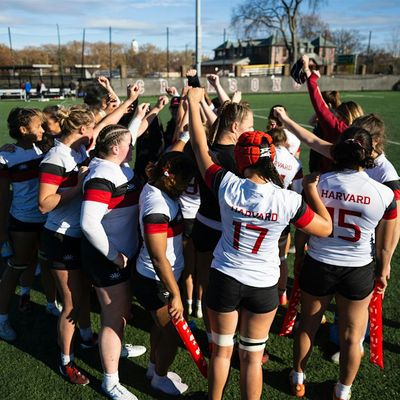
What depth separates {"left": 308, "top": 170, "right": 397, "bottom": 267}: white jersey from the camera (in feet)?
8.13

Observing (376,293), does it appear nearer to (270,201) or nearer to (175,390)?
(270,201)

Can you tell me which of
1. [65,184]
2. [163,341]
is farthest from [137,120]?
[163,341]

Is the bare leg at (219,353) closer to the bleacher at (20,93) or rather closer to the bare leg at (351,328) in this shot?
the bare leg at (351,328)

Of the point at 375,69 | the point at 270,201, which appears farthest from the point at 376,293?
the point at 375,69

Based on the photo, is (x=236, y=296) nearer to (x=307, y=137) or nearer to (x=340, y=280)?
(x=340, y=280)

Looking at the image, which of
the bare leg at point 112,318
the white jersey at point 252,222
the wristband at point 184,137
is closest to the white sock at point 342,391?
the white jersey at point 252,222

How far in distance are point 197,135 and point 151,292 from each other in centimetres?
113

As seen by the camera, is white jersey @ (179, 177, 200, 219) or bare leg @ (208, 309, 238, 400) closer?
bare leg @ (208, 309, 238, 400)

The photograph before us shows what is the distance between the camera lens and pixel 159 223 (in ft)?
7.93

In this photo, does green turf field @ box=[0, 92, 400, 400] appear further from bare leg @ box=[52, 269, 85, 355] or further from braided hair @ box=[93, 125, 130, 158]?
braided hair @ box=[93, 125, 130, 158]

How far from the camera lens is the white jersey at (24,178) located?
3.49m

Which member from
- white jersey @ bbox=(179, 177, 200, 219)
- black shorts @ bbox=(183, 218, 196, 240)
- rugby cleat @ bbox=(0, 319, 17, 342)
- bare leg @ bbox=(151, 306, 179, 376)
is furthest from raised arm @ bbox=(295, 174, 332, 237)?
rugby cleat @ bbox=(0, 319, 17, 342)

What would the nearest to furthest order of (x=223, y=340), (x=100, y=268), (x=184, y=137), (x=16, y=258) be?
(x=223, y=340) → (x=100, y=268) → (x=184, y=137) → (x=16, y=258)

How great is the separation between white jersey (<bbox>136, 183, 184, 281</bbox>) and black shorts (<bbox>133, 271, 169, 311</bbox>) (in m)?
0.04
